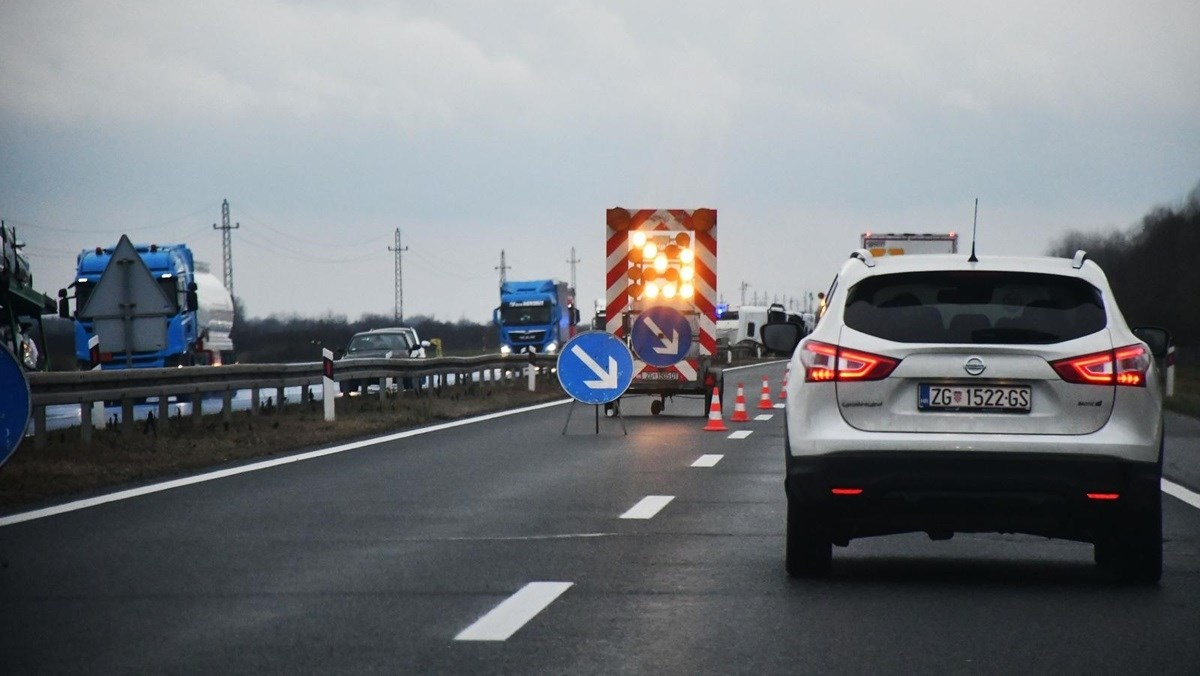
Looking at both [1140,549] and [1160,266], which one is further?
[1160,266]

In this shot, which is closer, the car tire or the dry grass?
the car tire

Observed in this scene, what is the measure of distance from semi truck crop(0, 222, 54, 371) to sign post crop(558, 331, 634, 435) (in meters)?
9.56

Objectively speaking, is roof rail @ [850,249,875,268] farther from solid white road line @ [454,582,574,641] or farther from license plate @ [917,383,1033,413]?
solid white road line @ [454,582,574,641]

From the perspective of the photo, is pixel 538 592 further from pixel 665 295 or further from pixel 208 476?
pixel 665 295

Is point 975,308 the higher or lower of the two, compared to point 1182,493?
higher

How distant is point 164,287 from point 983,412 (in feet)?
111

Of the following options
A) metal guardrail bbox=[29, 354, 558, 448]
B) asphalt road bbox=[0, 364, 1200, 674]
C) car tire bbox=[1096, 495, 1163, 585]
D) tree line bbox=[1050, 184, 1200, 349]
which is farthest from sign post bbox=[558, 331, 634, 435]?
tree line bbox=[1050, 184, 1200, 349]

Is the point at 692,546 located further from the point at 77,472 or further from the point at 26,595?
the point at 77,472

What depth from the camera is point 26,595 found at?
27.9 ft

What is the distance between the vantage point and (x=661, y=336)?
27312mm

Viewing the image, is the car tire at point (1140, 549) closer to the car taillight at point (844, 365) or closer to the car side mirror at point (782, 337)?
the car taillight at point (844, 365)

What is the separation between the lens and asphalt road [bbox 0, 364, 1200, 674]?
6.87m

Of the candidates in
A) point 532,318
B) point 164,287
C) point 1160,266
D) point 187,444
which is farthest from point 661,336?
point 1160,266

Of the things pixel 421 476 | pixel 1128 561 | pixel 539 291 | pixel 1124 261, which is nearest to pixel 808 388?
pixel 1128 561
